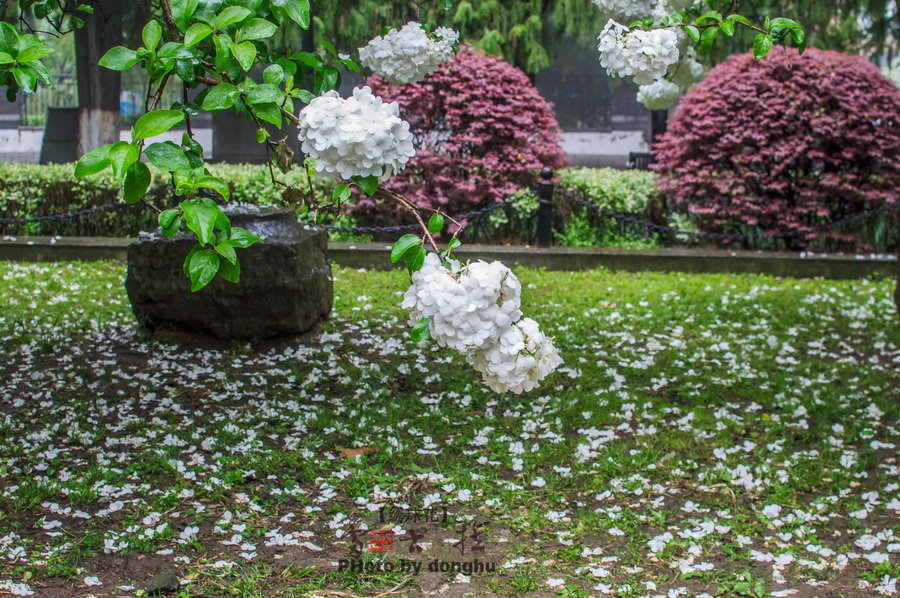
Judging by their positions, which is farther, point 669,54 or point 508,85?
point 508,85

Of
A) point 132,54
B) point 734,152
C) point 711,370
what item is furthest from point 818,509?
point 734,152

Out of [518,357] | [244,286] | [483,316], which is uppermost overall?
[483,316]

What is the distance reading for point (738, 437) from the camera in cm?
454

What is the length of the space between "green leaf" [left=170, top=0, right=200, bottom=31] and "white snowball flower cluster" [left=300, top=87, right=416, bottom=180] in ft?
1.14

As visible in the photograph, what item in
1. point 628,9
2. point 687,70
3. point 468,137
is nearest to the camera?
point 628,9

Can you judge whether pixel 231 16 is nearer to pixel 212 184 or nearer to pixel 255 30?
pixel 255 30

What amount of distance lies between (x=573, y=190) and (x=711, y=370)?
4.10m

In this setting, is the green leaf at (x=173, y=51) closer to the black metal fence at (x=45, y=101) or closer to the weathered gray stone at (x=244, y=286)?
the weathered gray stone at (x=244, y=286)

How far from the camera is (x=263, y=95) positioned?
2.03 m

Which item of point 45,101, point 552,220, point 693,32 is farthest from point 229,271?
point 45,101


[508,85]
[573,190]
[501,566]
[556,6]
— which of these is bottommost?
[501,566]

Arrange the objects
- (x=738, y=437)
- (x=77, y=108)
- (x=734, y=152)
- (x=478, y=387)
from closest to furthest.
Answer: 1. (x=738, y=437)
2. (x=478, y=387)
3. (x=734, y=152)
4. (x=77, y=108)

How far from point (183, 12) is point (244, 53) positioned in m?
0.18

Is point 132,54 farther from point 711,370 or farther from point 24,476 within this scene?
point 711,370
